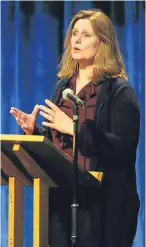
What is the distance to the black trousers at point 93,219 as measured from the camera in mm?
1993

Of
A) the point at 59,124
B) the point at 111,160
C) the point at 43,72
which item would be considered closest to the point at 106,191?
the point at 111,160

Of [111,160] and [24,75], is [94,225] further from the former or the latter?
[24,75]

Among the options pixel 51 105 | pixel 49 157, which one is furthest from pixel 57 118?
pixel 49 157

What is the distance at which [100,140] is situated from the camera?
1983 mm

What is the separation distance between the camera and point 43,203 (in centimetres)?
195

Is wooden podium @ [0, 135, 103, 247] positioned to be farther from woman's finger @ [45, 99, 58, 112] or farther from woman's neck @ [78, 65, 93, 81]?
woman's neck @ [78, 65, 93, 81]

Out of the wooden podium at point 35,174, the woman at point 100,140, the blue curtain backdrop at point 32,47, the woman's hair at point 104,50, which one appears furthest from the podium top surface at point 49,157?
the blue curtain backdrop at point 32,47

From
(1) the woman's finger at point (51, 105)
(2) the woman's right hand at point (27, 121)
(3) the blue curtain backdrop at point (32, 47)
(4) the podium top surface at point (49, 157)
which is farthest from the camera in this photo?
(3) the blue curtain backdrop at point (32, 47)

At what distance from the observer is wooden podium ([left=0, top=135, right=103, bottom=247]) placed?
1.79 m

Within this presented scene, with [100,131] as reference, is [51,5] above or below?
above

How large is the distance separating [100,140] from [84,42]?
0.37 meters

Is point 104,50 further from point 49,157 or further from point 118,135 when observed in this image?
point 49,157

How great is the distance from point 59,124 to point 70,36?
0.43 m

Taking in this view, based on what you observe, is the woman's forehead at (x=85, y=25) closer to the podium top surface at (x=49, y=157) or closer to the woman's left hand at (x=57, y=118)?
the woman's left hand at (x=57, y=118)
